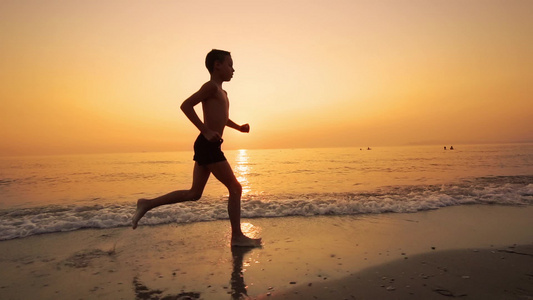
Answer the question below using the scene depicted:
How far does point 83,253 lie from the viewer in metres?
3.74

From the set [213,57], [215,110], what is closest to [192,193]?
[215,110]

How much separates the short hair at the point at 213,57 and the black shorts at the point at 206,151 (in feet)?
Result: 3.06

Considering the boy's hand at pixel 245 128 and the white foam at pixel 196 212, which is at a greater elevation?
the boy's hand at pixel 245 128

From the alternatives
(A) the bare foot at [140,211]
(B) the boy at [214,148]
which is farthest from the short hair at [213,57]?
(A) the bare foot at [140,211]

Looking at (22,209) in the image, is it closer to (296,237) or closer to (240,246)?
(240,246)

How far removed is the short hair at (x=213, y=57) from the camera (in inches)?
156

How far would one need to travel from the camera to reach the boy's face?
395 cm

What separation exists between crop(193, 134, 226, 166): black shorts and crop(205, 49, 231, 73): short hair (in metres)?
0.93

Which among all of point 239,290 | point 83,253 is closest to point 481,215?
point 239,290

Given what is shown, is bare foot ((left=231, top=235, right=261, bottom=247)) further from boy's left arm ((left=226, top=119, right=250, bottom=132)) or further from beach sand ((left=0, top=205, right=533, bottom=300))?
boy's left arm ((left=226, top=119, right=250, bottom=132))

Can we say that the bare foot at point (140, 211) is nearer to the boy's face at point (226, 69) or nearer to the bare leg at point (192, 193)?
the bare leg at point (192, 193)

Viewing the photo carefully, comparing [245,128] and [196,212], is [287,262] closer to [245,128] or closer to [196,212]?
[245,128]

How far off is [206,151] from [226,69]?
3.61 feet

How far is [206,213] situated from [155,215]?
93cm
